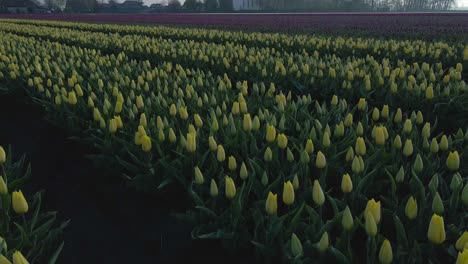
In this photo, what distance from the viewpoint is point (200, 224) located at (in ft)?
7.41

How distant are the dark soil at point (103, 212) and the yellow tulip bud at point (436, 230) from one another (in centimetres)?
87

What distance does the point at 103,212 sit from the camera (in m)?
3.58

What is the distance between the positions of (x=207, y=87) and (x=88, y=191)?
169cm

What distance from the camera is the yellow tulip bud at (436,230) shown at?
1548 mm

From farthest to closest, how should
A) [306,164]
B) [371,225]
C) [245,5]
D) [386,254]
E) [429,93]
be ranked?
[245,5] → [429,93] → [306,164] → [371,225] → [386,254]

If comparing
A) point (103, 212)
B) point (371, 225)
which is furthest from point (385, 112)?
point (103, 212)

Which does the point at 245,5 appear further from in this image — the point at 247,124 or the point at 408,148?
the point at 408,148

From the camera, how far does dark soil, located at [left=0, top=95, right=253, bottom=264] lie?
275 cm

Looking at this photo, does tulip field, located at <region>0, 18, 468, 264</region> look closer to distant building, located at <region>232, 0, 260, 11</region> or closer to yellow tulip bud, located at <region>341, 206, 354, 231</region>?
yellow tulip bud, located at <region>341, 206, 354, 231</region>

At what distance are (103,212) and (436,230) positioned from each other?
9.08 feet

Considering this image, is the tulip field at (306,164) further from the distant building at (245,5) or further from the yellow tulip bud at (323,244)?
the distant building at (245,5)

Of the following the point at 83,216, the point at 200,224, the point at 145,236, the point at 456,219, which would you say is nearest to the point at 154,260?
the point at 145,236

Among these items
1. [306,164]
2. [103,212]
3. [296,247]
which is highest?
[306,164]

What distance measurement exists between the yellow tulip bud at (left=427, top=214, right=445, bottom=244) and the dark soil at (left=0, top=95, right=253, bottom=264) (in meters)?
0.87
